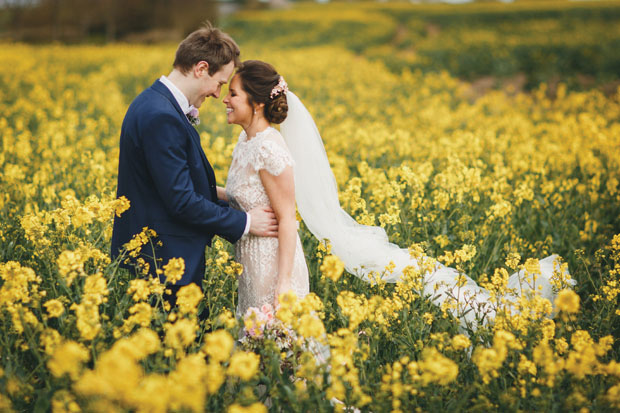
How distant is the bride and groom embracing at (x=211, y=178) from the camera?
8.02 ft

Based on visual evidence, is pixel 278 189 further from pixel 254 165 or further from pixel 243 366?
pixel 243 366

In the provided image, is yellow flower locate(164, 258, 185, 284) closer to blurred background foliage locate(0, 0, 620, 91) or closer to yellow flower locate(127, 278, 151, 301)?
yellow flower locate(127, 278, 151, 301)

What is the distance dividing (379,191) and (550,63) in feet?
53.3

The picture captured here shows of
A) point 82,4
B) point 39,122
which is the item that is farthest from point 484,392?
point 82,4

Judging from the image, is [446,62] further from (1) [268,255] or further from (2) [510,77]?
(1) [268,255]

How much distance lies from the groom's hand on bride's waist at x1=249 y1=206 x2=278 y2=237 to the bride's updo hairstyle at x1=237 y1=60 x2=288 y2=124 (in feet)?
1.91

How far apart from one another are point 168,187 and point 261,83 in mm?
810

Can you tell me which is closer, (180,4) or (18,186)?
(18,186)

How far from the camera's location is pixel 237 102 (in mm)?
2730

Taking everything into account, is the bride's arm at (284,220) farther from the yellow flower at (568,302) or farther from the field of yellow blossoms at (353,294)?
the yellow flower at (568,302)

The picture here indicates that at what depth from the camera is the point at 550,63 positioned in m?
17.1

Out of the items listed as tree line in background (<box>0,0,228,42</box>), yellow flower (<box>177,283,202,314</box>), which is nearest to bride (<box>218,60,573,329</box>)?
yellow flower (<box>177,283,202,314</box>)

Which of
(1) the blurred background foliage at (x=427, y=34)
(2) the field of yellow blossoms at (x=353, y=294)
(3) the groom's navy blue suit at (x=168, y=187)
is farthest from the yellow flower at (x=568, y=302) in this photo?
(1) the blurred background foliage at (x=427, y=34)

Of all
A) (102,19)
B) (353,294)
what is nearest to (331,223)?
(353,294)
